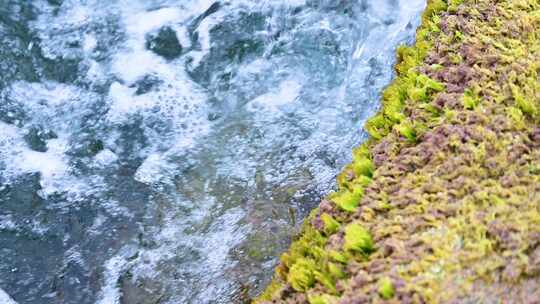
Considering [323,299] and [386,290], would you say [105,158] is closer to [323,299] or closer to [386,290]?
[323,299]

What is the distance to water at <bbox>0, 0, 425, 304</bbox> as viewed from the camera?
6367mm

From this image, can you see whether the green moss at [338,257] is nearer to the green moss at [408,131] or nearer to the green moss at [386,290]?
the green moss at [386,290]

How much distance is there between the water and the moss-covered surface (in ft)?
4.74

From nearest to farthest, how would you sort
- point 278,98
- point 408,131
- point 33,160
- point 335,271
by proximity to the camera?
point 335,271, point 408,131, point 33,160, point 278,98

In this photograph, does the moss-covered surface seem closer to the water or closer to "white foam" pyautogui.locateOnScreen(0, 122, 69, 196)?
the water

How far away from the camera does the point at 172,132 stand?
7691 mm

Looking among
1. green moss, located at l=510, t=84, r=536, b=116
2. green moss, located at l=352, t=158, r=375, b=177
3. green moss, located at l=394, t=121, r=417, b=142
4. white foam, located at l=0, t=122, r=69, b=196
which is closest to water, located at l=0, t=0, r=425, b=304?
white foam, located at l=0, t=122, r=69, b=196

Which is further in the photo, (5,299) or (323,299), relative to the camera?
(5,299)

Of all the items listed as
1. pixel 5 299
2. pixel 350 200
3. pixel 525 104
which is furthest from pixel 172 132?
pixel 525 104

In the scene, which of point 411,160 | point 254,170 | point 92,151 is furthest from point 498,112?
point 92,151

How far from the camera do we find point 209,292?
6016 mm

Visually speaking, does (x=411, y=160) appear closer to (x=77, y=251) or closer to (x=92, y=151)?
(x=77, y=251)

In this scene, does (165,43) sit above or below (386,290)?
below

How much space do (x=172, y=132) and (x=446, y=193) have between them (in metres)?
4.19
